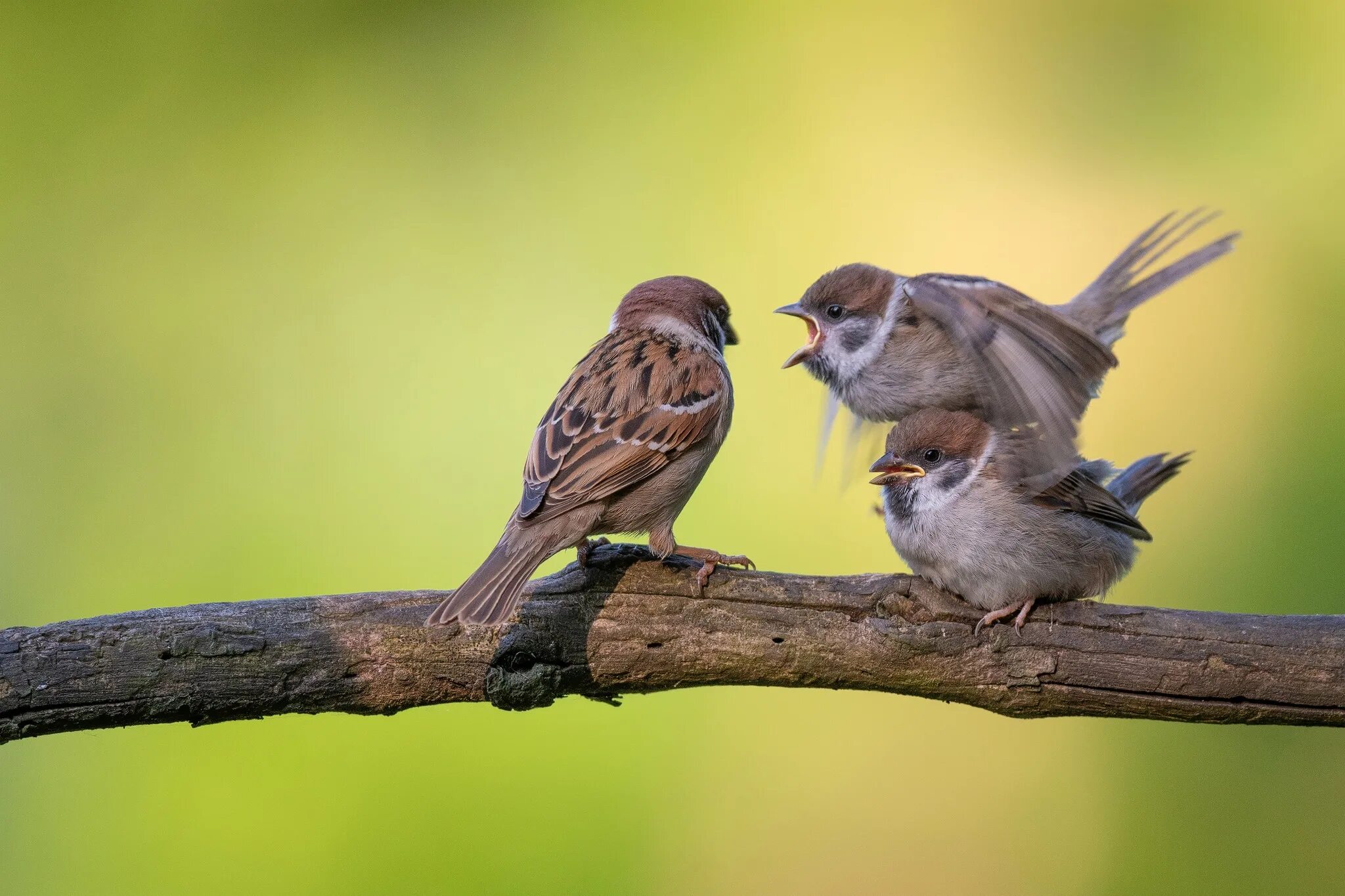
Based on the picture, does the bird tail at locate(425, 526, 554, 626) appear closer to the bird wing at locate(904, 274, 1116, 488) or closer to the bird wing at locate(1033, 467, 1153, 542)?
the bird wing at locate(904, 274, 1116, 488)

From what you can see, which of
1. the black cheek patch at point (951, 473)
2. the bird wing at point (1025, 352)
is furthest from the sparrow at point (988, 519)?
the bird wing at point (1025, 352)

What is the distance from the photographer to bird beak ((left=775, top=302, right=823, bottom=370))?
8.30 ft

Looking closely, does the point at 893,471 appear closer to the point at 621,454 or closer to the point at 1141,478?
the point at 621,454

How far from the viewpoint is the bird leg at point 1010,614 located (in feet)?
8.23

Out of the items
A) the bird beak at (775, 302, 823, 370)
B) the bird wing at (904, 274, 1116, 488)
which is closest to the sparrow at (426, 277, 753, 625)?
the bird beak at (775, 302, 823, 370)

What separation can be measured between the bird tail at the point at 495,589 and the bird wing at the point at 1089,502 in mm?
1146

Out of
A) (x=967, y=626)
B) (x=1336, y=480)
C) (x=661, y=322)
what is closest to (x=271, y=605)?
(x=661, y=322)

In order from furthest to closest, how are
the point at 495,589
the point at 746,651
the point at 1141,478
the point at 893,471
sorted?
1. the point at 1141,478
2. the point at 893,471
3. the point at 746,651
4. the point at 495,589

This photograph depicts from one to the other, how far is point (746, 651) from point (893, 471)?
0.53m

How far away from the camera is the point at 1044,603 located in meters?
2.58

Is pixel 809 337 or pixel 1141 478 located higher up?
pixel 809 337

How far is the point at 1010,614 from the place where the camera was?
2.53 metres

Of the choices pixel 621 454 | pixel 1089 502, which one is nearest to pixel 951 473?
pixel 1089 502

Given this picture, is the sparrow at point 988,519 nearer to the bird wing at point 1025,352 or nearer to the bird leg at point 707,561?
the bird wing at point 1025,352
